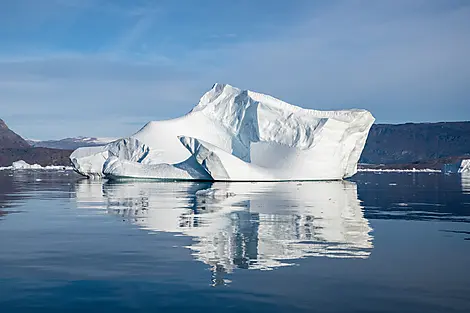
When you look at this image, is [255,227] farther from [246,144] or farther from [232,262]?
[246,144]

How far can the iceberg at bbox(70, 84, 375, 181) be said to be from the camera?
3366cm

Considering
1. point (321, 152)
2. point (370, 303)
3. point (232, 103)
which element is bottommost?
point (370, 303)

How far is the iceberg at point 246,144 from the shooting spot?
33656 millimetres

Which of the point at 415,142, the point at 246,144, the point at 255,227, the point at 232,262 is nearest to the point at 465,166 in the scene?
the point at 246,144

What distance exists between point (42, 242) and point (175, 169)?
24.8m

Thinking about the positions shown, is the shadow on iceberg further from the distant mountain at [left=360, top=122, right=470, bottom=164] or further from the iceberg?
the distant mountain at [left=360, top=122, right=470, bottom=164]

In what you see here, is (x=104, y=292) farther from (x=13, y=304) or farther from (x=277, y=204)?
(x=277, y=204)

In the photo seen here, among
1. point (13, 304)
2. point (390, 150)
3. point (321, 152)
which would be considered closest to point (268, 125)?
point (321, 152)

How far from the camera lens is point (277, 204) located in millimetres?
17688

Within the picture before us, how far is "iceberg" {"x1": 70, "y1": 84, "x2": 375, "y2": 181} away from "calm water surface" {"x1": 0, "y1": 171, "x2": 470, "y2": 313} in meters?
18.9

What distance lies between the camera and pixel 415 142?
19138 centimetres

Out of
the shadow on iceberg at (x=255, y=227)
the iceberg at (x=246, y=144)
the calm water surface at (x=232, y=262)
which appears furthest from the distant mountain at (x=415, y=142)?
the calm water surface at (x=232, y=262)

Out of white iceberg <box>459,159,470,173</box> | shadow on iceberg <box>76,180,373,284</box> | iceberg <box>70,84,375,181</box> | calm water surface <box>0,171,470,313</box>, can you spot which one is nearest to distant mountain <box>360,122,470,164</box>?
white iceberg <box>459,159,470,173</box>

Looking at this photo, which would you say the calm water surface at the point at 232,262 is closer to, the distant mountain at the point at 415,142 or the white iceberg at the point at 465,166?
the white iceberg at the point at 465,166
